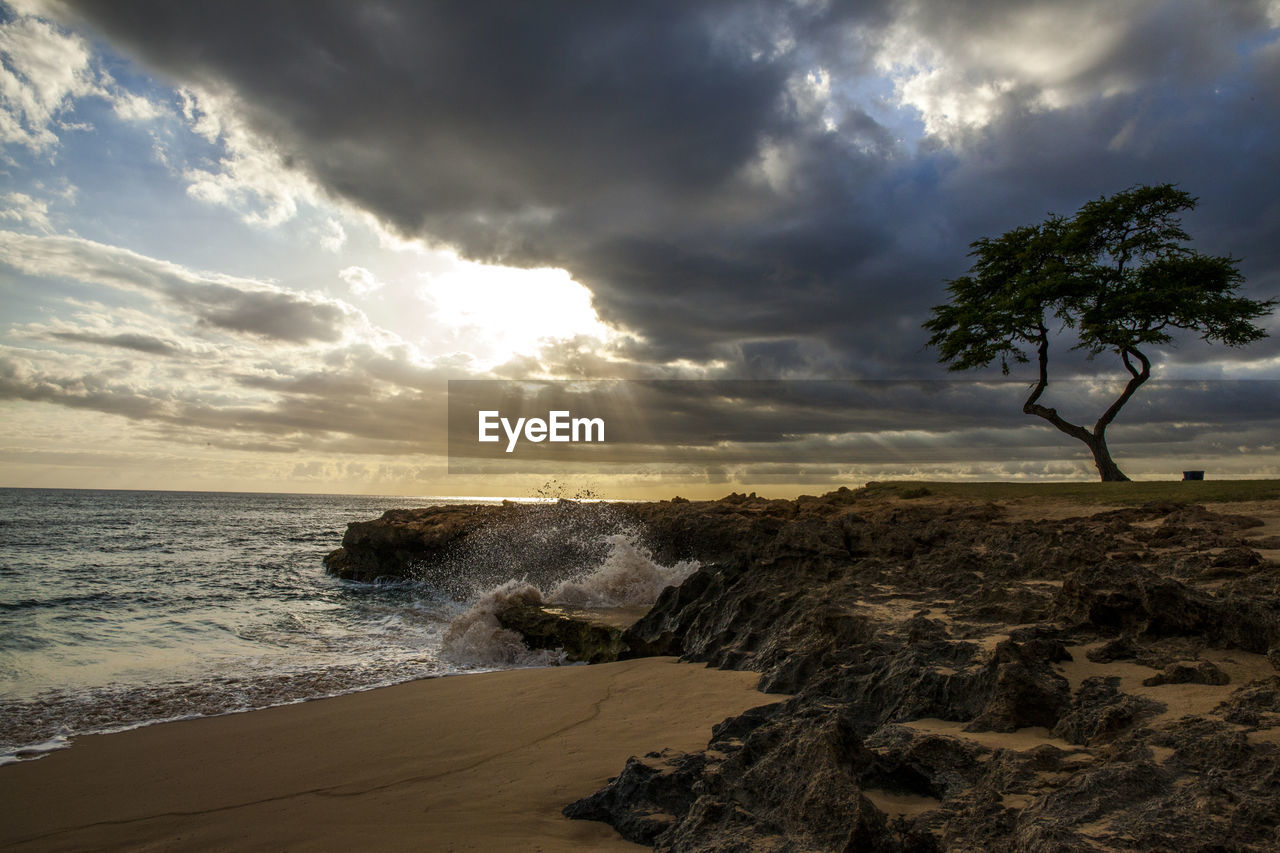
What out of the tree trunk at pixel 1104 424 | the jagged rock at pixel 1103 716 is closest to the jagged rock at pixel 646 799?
the jagged rock at pixel 1103 716

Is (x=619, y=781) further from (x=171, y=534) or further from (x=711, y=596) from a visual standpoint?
(x=171, y=534)

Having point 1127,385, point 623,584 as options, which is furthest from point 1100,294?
point 623,584

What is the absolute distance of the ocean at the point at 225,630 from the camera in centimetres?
823

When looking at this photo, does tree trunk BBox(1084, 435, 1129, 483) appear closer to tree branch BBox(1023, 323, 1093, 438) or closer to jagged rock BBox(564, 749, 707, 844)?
tree branch BBox(1023, 323, 1093, 438)

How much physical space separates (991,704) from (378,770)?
4.50 metres

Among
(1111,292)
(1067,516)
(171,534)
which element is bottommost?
(171,534)

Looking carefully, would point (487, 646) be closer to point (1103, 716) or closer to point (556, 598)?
point (556, 598)

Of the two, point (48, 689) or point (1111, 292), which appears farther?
point (1111, 292)

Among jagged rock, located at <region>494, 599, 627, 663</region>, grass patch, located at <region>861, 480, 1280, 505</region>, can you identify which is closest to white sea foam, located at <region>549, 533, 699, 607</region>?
jagged rock, located at <region>494, 599, 627, 663</region>

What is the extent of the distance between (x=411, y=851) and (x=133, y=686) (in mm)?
7850

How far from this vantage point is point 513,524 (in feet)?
77.2

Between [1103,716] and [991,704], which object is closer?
[1103,716]

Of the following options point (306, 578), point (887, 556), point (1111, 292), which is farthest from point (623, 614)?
point (1111, 292)

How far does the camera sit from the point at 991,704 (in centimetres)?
395
